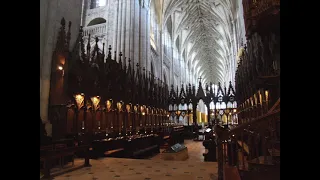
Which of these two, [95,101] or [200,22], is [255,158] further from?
[200,22]

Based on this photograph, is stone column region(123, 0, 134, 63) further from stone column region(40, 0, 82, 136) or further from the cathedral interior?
stone column region(40, 0, 82, 136)

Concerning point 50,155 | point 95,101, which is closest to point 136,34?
point 95,101

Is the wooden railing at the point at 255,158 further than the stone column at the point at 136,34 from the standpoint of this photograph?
No

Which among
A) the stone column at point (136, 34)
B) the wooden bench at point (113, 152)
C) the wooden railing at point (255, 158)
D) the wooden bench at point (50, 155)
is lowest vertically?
the wooden bench at point (113, 152)

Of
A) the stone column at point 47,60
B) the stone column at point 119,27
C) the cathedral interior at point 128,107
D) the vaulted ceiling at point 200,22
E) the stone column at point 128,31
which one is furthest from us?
the vaulted ceiling at point 200,22

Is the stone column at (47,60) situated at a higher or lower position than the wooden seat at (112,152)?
higher

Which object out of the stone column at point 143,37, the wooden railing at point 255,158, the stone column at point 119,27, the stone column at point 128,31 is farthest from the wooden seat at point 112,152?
the stone column at point 143,37

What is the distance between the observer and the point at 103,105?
11.6 metres

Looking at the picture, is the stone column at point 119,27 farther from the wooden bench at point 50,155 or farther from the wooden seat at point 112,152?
the wooden bench at point 50,155

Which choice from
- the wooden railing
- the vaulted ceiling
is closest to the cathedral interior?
the wooden railing
